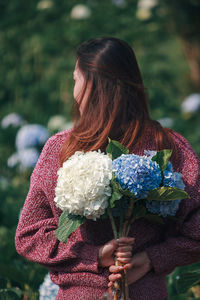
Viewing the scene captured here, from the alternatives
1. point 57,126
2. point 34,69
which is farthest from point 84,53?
point 34,69

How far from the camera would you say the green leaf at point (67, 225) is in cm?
142

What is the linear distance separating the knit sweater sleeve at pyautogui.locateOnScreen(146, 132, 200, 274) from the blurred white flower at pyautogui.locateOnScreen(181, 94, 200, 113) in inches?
141

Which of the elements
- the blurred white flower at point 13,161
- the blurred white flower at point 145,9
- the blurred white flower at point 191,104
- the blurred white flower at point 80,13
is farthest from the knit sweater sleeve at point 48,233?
the blurred white flower at point 145,9

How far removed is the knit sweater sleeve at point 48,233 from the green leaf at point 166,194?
283 millimetres

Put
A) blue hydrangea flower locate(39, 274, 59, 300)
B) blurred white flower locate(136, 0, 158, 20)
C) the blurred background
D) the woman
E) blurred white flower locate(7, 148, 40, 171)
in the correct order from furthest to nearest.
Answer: blurred white flower locate(136, 0, 158, 20), the blurred background, blurred white flower locate(7, 148, 40, 171), blue hydrangea flower locate(39, 274, 59, 300), the woman

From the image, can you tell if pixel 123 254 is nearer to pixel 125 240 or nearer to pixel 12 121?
pixel 125 240

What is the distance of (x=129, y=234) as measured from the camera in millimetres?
1573

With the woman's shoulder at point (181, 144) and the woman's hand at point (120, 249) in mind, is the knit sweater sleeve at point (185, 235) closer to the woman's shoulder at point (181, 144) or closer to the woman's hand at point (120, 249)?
the woman's shoulder at point (181, 144)

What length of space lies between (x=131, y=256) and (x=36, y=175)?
43 centimetres

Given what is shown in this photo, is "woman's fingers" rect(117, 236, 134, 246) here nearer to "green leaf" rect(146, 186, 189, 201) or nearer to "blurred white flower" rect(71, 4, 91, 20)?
"green leaf" rect(146, 186, 189, 201)

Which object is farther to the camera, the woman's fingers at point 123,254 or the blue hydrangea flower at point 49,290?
the blue hydrangea flower at point 49,290

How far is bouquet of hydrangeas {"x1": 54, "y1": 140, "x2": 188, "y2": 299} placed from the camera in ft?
4.45

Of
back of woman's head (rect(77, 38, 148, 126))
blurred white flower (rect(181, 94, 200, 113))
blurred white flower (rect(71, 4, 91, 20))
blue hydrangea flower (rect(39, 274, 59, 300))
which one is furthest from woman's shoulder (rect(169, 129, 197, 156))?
blurred white flower (rect(71, 4, 91, 20))

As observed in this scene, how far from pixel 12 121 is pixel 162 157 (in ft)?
10.5
